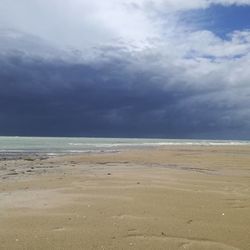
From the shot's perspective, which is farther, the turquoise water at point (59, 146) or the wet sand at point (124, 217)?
the turquoise water at point (59, 146)

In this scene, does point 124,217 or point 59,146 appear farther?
point 59,146

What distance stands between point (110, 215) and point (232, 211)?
2771 millimetres

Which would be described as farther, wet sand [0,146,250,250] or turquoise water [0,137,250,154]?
turquoise water [0,137,250,154]

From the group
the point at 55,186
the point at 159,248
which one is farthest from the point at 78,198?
the point at 159,248

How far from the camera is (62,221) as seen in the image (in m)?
7.61

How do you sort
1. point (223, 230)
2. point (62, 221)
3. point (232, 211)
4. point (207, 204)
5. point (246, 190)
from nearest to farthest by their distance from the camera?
point (223, 230)
point (62, 221)
point (232, 211)
point (207, 204)
point (246, 190)

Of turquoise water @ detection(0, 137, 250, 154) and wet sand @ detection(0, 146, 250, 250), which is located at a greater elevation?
turquoise water @ detection(0, 137, 250, 154)

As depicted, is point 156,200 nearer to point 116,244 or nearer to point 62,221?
point 62,221

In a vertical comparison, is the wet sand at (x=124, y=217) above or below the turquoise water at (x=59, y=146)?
below

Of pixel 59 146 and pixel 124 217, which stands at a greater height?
pixel 59 146

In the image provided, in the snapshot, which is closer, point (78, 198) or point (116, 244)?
point (116, 244)

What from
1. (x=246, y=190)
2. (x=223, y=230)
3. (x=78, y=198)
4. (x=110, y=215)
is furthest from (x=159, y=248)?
(x=246, y=190)

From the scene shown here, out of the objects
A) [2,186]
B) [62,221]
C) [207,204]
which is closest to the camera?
[62,221]

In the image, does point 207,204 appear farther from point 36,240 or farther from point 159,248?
point 36,240
